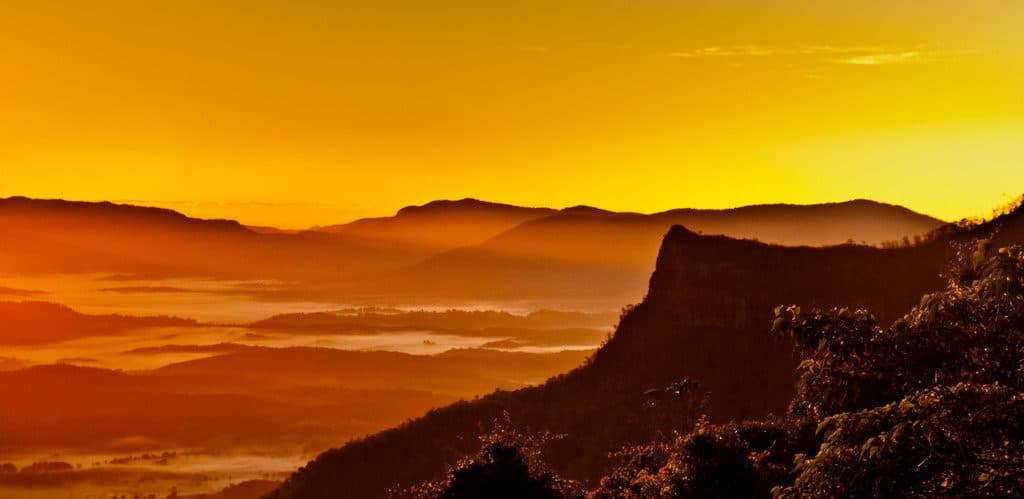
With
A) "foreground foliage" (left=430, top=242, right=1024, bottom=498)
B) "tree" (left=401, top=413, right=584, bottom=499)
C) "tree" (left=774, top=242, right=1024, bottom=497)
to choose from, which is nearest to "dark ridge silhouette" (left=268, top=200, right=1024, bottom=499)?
"tree" (left=401, top=413, right=584, bottom=499)

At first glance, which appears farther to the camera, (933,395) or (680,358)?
(680,358)

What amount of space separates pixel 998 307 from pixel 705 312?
356ft

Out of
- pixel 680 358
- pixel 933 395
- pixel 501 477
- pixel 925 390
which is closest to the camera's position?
pixel 933 395

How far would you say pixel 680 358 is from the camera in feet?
439

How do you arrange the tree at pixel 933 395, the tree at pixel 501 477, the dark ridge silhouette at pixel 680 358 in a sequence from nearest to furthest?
the tree at pixel 933 395
the tree at pixel 501 477
the dark ridge silhouette at pixel 680 358

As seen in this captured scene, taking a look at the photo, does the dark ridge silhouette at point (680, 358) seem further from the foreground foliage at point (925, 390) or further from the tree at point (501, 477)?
the foreground foliage at point (925, 390)

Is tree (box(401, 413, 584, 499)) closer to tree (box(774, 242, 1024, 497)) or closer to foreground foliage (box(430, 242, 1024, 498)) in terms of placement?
foreground foliage (box(430, 242, 1024, 498))

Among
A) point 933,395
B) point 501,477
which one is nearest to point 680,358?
point 501,477

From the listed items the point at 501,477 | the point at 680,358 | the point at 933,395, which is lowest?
the point at 501,477

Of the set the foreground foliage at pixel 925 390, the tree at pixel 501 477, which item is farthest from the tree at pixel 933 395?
the tree at pixel 501 477

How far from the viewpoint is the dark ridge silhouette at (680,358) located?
391 feet

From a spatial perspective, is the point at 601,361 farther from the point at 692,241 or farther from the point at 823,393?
the point at 823,393

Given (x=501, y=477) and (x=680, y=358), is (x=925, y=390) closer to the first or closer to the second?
(x=501, y=477)

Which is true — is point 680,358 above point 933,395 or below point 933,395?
below
